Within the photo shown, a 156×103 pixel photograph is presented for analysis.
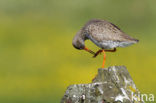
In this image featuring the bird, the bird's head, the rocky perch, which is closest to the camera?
the rocky perch

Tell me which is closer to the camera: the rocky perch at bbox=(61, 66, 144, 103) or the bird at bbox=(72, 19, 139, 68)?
the rocky perch at bbox=(61, 66, 144, 103)

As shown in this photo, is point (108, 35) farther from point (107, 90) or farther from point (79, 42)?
point (107, 90)

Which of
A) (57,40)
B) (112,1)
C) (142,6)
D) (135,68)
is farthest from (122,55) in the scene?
(112,1)

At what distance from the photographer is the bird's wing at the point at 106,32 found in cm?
1659

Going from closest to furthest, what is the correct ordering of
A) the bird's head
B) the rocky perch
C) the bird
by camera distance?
the rocky perch → the bird → the bird's head

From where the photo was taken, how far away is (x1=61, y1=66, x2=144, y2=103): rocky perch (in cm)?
1322

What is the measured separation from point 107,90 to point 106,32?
12.4ft

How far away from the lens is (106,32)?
16781 millimetres

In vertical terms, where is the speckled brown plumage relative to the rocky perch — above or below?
above

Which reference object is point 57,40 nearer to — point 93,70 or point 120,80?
point 93,70

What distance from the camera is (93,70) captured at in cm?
2503

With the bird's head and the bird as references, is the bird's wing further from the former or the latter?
the bird's head

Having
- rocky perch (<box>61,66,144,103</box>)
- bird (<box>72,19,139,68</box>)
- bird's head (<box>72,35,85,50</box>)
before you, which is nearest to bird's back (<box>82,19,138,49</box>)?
bird (<box>72,19,139,68</box>)

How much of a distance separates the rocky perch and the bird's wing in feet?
9.09
